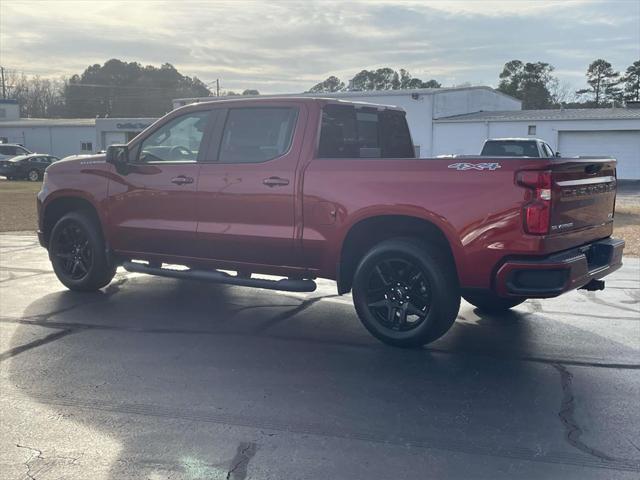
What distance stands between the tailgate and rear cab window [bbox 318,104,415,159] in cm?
212

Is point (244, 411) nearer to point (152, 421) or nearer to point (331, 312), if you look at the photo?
point (152, 421)

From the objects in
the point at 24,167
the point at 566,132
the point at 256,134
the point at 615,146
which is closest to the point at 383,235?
the point at 256,134

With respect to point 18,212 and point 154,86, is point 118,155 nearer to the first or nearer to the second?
point 18,212

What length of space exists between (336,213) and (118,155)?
8.65 feet

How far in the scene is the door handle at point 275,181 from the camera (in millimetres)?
Result: 6016

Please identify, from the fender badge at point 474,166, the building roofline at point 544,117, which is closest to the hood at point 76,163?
the fender badge at point 474,166

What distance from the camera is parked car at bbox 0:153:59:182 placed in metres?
34.2

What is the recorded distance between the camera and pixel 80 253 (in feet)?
25.0

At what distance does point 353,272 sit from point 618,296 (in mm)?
3748

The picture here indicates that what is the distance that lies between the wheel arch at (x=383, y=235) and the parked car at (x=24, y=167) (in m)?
31.5

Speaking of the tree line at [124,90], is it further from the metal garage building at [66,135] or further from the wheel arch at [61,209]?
the wheel arch at [61,209]

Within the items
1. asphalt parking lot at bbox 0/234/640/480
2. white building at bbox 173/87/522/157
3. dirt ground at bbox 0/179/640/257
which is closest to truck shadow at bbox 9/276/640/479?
asphalt parking lot at bbox 0/234/640/480

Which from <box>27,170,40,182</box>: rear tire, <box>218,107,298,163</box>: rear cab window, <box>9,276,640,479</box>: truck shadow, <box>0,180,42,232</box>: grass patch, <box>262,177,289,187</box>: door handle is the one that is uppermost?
<box>218,107,298,163</box>: rear cab window

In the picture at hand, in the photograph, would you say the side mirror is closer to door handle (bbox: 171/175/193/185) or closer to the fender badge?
door handle (bbox: 171/175/193/185)
